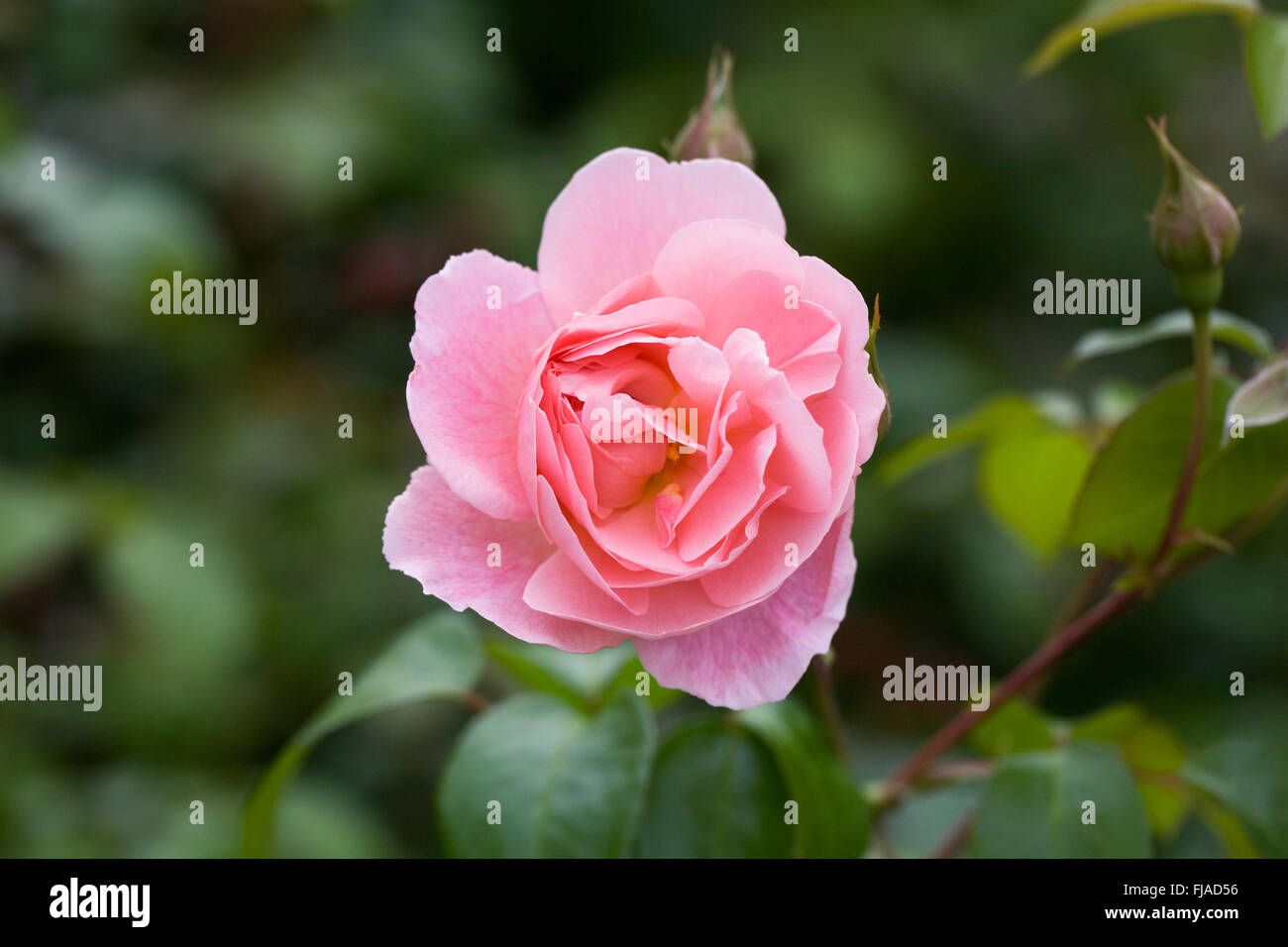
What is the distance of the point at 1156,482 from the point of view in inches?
32.5

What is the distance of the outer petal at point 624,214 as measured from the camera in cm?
65

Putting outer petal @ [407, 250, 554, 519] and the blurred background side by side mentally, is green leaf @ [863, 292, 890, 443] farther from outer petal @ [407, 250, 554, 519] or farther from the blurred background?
the blurred background

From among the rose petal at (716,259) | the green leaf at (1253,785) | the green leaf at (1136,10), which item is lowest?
the green leaf at (1253,785)

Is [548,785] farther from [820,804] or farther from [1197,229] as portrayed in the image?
[1197,229]

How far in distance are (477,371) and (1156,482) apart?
1.53ft

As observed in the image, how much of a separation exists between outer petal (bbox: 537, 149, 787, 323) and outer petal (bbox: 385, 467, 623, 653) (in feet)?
0.39

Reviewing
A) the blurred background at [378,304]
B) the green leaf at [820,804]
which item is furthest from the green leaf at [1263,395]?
the blurred background at [378,304]

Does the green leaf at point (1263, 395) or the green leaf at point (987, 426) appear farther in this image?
the green leaf at point (987, 426)

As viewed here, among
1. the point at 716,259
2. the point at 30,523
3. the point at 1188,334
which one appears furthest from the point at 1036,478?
the point at 30,523

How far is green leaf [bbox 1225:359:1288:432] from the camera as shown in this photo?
746mm

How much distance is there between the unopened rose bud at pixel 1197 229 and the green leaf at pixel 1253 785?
0.33 metres

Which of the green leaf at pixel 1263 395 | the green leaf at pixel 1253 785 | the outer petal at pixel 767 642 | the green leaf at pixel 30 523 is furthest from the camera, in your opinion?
the green leaf at pixel 30 523

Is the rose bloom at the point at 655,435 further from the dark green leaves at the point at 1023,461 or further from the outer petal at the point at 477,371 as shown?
the dark green leaves at the point at 1023,461
